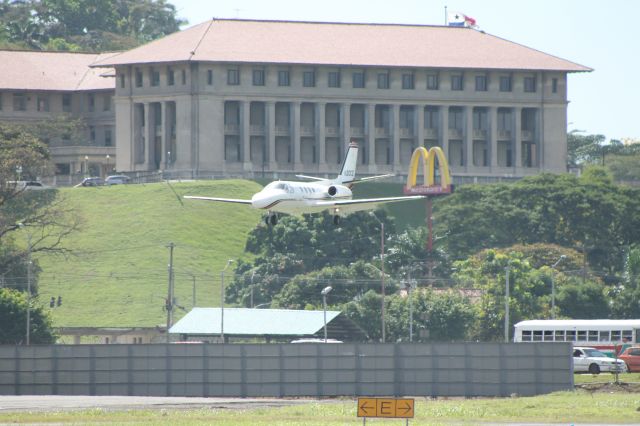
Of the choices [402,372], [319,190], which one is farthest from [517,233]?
[402,372]

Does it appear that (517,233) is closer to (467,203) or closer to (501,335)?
(467,203)

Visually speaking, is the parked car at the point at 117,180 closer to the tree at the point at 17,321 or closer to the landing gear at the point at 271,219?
the tree at the point at 17,321

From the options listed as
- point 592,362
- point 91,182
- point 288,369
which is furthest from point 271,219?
point 91,182

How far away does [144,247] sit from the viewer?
16825 cm

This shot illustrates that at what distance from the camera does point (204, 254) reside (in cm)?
16688

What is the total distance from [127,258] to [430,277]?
28063 mm

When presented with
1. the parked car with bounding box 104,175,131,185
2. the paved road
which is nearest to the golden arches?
the parked car with bounding box 104,175,131,185

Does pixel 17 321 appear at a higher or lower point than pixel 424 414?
lower

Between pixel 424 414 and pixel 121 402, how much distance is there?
16.8 meters

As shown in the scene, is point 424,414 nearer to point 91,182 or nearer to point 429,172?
point 429,172

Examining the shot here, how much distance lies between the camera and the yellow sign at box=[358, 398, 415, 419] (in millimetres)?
64750

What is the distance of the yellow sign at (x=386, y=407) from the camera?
212 ft

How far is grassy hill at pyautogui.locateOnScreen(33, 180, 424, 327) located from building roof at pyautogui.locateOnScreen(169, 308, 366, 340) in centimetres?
1249

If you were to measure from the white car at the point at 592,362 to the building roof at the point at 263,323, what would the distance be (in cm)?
2797
